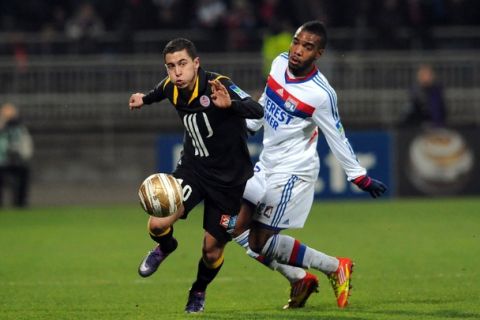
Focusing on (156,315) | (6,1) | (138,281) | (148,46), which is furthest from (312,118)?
(6,1)

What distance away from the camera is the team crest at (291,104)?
9.79 meters

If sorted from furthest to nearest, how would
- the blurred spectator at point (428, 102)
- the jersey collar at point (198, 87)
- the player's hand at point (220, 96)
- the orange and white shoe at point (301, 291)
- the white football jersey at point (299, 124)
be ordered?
A: the blurred spectator at point (428, 102) < the orange and white shoe at point (301, 291) < the white football jersey at point (299, 124) < the jersey collar at point (198, 87) < the player's hand at point (220, 96)

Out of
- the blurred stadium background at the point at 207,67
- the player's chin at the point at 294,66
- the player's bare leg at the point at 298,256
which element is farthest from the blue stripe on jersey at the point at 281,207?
the blurred stadium background at the point at 207,67

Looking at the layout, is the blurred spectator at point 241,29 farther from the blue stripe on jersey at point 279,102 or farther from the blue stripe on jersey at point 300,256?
the blue stripe on jersey at point 300,256

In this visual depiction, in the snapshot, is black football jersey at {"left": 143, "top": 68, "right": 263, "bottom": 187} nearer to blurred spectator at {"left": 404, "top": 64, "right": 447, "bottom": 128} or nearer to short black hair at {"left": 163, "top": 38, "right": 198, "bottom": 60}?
short black hair at {"left": 163, "top": 38, "right": 198, "bottom": 60}

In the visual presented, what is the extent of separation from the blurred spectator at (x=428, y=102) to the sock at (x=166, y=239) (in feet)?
46.4

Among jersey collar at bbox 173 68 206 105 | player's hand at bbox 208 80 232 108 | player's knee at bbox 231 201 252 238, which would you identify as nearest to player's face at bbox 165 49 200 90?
jersey collar at bbox 173 68 206 105

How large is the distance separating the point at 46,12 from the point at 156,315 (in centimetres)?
1801

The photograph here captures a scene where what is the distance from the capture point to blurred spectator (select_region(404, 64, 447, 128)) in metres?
22.9

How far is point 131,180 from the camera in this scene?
77.2 ft

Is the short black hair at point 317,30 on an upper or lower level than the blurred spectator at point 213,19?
upper

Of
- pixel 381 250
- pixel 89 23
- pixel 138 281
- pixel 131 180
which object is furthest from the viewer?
pixel 89 23

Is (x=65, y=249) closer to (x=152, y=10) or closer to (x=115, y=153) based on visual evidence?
(x=115, y=153)

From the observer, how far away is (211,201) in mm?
9406
